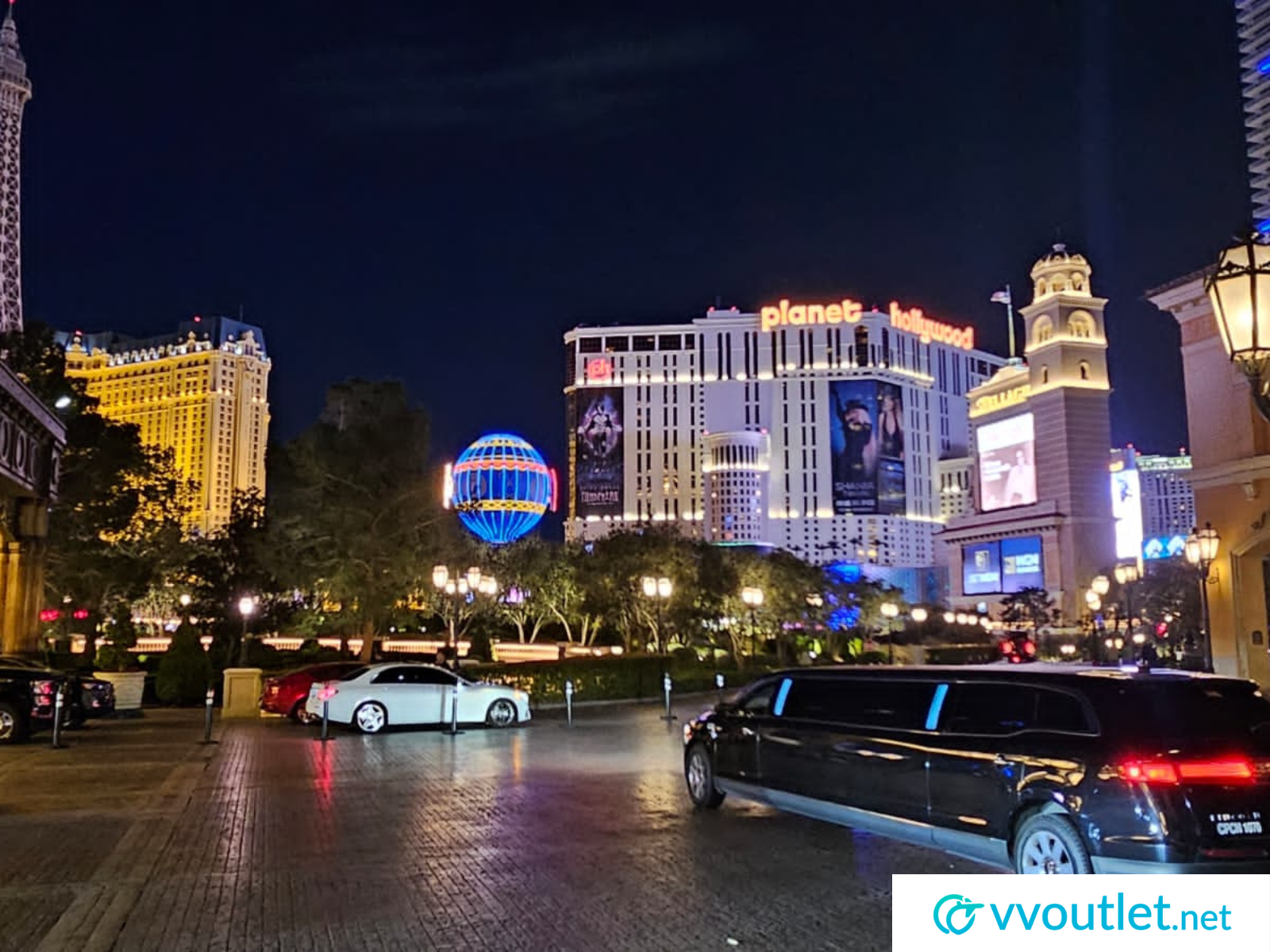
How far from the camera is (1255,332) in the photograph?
6977mm

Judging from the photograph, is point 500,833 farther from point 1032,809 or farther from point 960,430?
point 960,430

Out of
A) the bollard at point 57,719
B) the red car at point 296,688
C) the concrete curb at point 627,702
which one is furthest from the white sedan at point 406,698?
the concrete curb at point 627,702

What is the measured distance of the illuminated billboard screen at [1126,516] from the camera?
288 ft

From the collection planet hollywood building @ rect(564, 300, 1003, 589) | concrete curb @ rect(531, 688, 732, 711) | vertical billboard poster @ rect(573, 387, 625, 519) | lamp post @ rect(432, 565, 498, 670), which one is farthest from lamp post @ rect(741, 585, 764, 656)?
vertical billboard poster @ rect(573, 387, 625, 519)

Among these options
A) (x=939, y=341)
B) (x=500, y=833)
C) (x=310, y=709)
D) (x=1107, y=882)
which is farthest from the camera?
(x=939, y=341)

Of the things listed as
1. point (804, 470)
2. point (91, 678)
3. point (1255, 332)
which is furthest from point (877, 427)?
point (1255, 332)

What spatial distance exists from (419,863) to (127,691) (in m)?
19.6

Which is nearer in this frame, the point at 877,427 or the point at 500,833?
the point at 500,833

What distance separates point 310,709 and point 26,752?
5.39 meters

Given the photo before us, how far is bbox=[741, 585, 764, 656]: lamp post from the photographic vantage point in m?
44.8

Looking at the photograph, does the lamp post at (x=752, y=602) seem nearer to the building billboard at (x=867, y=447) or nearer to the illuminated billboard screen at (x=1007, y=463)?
the illuminated billboard screen at (x=1007, y=463)

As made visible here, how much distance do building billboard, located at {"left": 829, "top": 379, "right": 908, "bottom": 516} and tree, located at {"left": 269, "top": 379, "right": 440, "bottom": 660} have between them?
13004 centimetres

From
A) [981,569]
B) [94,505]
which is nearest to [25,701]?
[94,505]

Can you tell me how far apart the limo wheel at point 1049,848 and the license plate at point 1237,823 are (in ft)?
2.58
